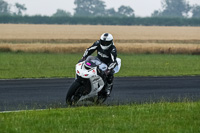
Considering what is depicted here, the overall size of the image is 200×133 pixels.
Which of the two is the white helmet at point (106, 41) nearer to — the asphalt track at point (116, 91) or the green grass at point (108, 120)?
the asphalt track at point (116, 91)

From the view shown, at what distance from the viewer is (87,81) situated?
13734 mm

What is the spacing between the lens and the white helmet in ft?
46.6

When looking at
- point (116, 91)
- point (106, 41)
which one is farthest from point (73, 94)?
point (116, 91)

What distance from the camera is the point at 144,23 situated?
128 meters

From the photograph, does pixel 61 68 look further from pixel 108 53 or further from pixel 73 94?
pixel 73 94

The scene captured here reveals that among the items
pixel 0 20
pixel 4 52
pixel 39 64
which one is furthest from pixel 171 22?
pixel 39 64

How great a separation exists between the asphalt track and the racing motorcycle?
0.51 m

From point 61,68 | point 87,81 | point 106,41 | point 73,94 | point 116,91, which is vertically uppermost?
point 106,41

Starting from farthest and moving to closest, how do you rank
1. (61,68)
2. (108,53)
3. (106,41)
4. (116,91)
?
(61,68)
(116,91)
(108,53)
(106,41)

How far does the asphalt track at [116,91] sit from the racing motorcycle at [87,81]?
51cm

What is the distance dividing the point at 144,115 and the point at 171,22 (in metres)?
117

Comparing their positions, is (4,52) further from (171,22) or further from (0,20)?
(171,22)

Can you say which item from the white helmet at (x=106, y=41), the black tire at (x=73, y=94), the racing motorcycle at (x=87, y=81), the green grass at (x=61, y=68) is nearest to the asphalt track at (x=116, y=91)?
the black tire at (x=73, y=94)

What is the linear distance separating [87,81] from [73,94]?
0.49m
